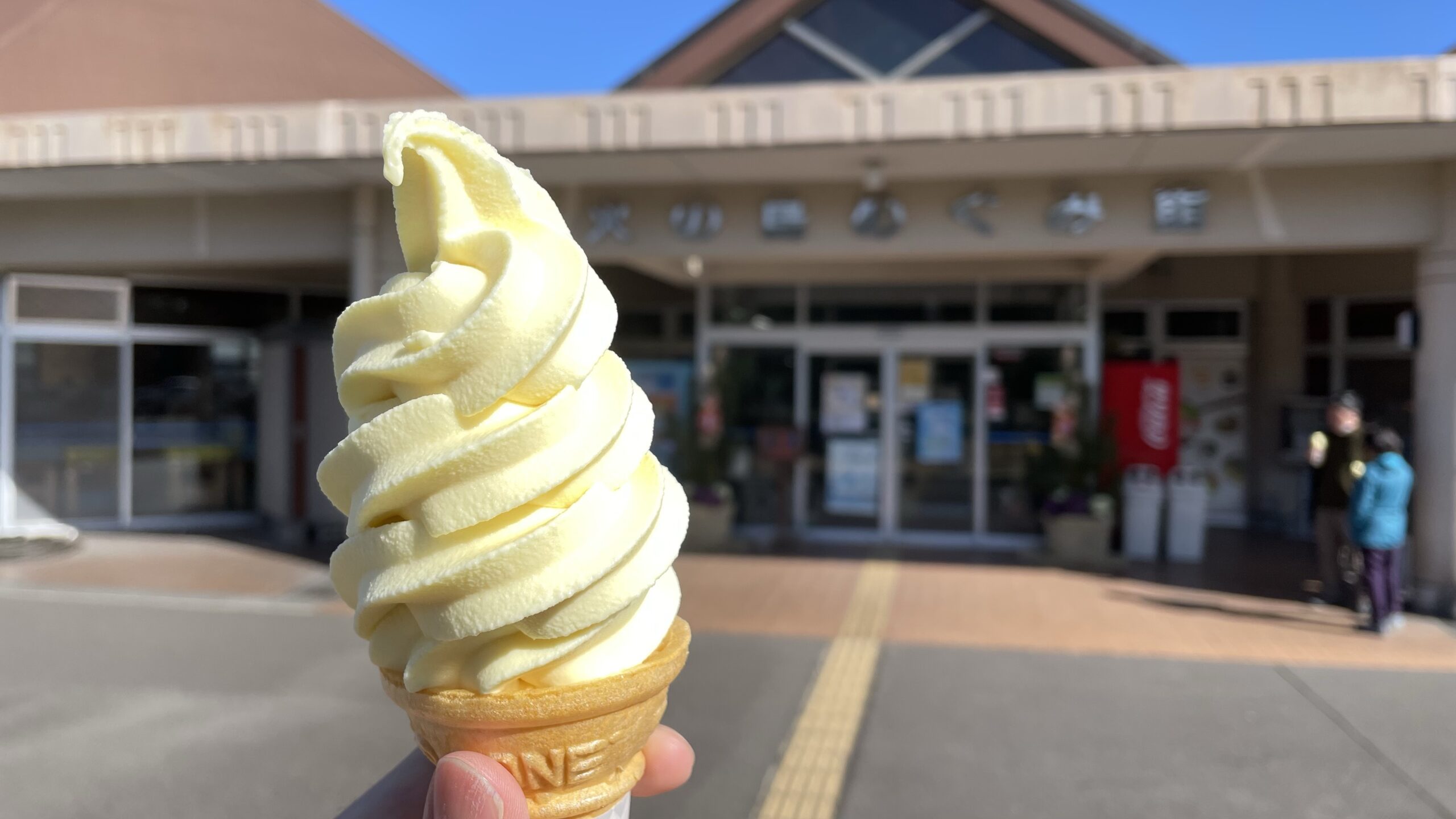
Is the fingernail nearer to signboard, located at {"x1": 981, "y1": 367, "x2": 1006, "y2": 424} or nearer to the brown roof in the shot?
signboard, located at {"x1": 981, "y1": 367, "x2": 1006, "y2": 424}

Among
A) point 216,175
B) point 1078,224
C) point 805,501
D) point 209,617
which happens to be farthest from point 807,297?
point 209,617

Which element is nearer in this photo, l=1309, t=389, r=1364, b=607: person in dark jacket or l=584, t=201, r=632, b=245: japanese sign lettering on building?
l=1309, t=389, r=1364, b=607: person in dark jacket

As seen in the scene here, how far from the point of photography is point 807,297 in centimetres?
1067

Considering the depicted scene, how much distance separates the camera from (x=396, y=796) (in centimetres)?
189

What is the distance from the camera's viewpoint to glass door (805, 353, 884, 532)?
10.6 m

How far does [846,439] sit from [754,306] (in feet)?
6.23

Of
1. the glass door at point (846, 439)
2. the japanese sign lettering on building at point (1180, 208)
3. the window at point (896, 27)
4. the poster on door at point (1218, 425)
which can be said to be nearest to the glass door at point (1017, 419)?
the glass door at point (846, 439)

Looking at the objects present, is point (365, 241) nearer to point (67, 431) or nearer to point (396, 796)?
point (67, 431)

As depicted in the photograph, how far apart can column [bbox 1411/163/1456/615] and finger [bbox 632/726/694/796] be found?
7.44 meters

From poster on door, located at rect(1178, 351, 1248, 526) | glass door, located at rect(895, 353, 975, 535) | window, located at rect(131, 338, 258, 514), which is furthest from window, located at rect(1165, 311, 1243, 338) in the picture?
window, located at rect(131, 338, 258, 514)

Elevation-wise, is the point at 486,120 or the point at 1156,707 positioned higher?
the point at 486,120

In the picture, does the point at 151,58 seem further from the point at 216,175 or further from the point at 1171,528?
the point at 1171,528

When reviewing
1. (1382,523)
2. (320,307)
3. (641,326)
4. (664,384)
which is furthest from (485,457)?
(320,307)

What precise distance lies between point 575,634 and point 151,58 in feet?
40.6
